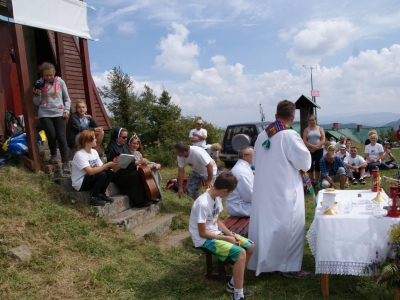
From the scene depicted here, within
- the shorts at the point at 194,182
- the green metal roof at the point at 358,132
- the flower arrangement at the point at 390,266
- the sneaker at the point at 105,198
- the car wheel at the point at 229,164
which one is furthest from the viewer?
the green metal roof at the point at 358,132

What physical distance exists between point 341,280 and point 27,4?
5331 mm

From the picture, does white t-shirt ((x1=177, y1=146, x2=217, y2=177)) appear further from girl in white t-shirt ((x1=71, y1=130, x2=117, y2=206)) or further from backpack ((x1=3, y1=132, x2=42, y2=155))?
backpack ((x1=3, y1=132, x2=42, y2=155))

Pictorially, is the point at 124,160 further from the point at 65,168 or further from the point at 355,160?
the point at 355,160

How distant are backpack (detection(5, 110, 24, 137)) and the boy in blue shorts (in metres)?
4.28

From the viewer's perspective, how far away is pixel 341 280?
366 cm

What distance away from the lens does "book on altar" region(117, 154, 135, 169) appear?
5340 mm

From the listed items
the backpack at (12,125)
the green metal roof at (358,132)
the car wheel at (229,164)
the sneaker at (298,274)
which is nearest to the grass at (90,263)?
the sneaker at (298,274)

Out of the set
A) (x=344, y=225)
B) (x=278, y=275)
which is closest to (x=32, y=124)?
(x=278, y=275)

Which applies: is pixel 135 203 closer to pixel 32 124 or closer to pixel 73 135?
pixel 73 135

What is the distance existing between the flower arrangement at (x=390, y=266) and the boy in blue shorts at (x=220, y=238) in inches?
42.4

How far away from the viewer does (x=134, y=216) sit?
17.6 ft

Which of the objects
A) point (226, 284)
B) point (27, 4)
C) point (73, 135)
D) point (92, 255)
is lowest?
point (226, 284)

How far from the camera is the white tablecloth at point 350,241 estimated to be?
10.3 ft

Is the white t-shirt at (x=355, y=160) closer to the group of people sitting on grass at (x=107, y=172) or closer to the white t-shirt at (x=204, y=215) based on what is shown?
the group of people sitting on grass at (x=107, y=172)
